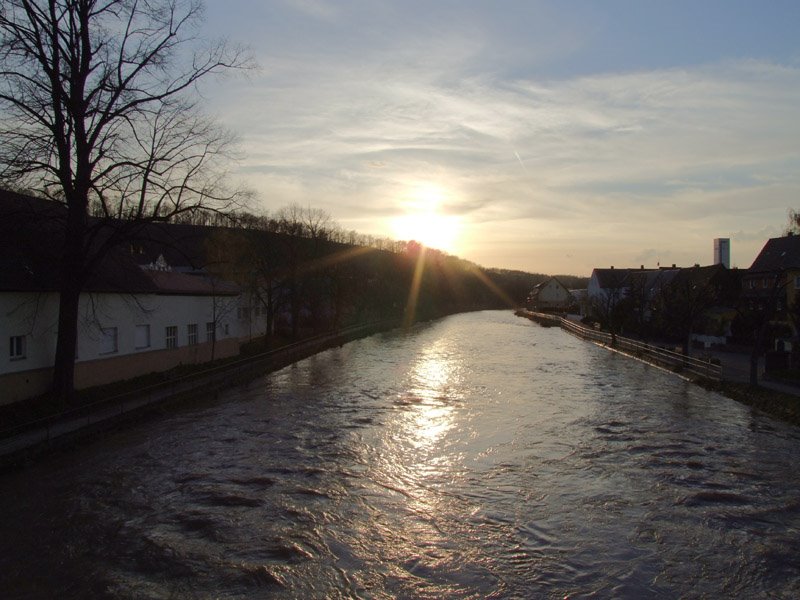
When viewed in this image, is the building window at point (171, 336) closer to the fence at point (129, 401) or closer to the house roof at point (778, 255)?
the fence at point (129, 401)

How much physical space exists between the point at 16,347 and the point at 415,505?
13213 millimetres

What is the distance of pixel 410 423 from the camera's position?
19438 mm

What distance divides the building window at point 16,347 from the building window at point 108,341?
12.3 feet

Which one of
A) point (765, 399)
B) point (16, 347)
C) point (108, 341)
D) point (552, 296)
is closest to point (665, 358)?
point (765, 399)

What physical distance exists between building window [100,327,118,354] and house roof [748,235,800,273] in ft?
133

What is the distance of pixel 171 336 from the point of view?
28.0 m

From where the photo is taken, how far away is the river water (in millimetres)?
9102

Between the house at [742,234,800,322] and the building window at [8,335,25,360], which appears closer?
the building window at [8,335,25,360]

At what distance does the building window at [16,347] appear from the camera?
1795 centimetres

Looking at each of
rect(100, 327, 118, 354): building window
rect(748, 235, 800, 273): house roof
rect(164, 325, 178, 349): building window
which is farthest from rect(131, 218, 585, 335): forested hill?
rect(748, 235, 800, 273): house roof

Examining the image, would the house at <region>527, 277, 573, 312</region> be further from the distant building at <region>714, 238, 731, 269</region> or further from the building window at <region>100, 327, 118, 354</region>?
the building window at <region>100, 327, 118, 354</region>

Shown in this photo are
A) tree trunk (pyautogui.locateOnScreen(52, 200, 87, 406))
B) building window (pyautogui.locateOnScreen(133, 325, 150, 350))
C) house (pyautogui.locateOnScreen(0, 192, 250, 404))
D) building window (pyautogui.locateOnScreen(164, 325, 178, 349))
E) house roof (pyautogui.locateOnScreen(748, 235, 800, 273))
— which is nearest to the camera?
house (pyautogui.locateOnScreen(0, 192, 250, 404))

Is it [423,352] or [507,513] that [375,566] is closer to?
[507,513]

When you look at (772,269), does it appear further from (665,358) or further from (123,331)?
(123,331)
